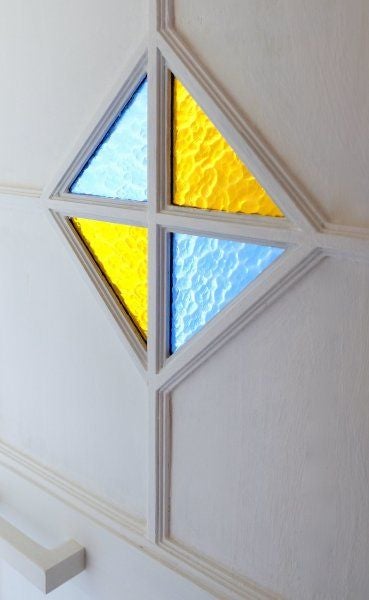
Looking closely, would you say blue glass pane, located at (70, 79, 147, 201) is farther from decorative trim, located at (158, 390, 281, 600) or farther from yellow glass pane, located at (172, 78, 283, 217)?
decorative trim, located at (158, 390, 281, 600)

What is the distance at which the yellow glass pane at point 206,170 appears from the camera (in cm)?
71

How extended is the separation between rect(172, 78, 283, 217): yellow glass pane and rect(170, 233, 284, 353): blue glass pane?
4 centimetres

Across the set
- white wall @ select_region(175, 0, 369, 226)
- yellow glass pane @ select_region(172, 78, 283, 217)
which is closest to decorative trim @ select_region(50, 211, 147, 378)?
yellow glass pane @ select_region(172, 78, 283, 217)

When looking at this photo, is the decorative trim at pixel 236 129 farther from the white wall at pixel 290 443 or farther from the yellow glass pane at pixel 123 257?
the yellow glass pane at pixel 123 257

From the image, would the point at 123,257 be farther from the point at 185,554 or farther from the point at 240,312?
the point at 185,554

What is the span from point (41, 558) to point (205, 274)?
0.50 metres

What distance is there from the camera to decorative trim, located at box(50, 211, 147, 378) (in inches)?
34.5

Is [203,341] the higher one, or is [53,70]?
[53,70]

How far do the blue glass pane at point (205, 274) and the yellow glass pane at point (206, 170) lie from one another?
1.6 inches

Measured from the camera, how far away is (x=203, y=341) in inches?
30.7

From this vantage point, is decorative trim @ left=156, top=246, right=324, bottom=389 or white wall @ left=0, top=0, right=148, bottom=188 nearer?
decorative trim @ left=156, top=246, right=324, bottom=389

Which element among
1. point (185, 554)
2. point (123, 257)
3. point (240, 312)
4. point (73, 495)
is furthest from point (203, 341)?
point (73, 495)

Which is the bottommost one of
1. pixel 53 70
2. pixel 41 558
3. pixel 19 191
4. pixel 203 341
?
pixel 41 558

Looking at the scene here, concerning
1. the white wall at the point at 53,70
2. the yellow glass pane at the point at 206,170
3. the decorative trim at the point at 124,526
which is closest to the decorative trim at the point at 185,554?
the decorative trim at the point at 124,526
